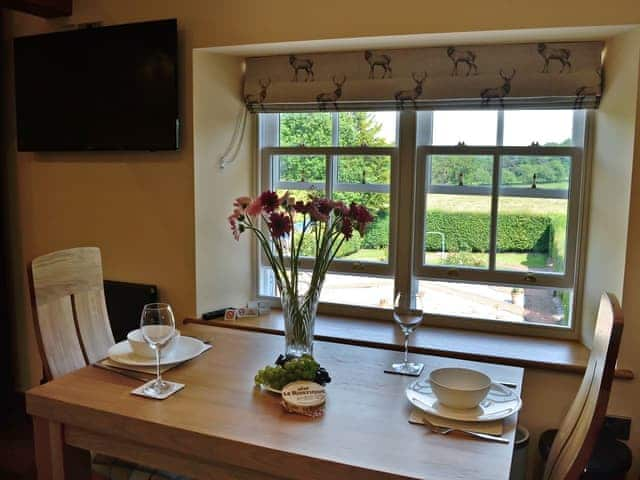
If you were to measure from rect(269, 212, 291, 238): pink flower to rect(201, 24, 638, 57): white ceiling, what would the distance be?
3.52ft

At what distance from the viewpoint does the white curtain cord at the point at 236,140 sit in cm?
278

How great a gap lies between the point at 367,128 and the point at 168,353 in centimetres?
148

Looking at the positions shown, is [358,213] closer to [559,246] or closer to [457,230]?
[457,230]

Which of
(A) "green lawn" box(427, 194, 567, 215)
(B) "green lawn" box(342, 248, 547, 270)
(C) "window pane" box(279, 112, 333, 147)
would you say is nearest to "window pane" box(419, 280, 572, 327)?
(B) "green lawn" box(342, 248, 547, 270)

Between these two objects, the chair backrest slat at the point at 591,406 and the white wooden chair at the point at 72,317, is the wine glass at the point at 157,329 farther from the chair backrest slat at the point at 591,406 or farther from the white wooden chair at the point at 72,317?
the chair backrest slat at the point at 591,406

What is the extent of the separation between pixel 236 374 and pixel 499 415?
31.3 inches

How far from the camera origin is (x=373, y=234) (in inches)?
109

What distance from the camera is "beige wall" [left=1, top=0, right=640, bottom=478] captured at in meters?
2.14

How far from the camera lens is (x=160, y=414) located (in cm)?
145

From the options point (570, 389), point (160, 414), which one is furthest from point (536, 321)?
point (160, 414)

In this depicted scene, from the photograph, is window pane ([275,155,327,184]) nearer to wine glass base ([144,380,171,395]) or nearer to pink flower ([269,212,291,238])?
pink flower ([269,212,291,238])

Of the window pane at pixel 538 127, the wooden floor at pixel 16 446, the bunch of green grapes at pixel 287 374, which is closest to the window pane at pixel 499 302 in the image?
the window pane at pixel 538 127

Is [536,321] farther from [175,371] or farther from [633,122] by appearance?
[175,371]

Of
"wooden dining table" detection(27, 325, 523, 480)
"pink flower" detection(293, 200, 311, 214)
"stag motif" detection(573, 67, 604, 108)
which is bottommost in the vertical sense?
"wooden dining table" detection(27, 325, 523, 480)
